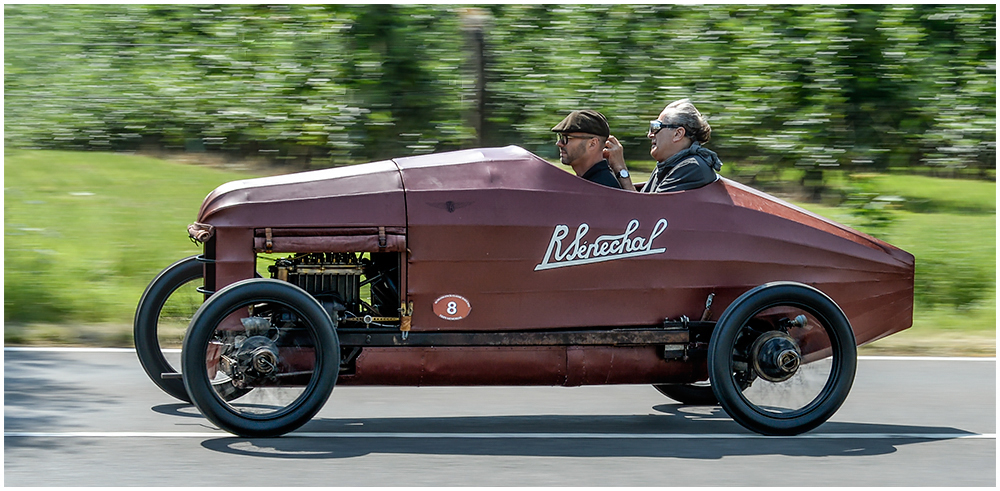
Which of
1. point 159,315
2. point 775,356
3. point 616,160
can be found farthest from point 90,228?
point 775,356

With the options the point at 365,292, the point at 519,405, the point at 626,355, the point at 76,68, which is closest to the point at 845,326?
the point at 626,355

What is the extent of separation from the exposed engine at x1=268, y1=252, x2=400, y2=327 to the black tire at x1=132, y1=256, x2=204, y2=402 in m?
0.84

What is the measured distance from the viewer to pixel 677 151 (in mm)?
6328

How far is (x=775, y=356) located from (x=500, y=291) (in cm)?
139

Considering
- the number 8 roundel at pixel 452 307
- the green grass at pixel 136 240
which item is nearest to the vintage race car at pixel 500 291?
the number 8 roundel at pixel 452 307

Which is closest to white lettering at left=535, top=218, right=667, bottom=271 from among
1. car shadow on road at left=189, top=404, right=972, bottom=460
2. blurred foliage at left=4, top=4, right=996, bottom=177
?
car shadow on road at left=189, top=404, right=972, bottom=460

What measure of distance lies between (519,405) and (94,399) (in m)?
2.35

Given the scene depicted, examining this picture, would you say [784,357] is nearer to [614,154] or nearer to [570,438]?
[570,438]

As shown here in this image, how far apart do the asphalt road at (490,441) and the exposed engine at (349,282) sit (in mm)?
589

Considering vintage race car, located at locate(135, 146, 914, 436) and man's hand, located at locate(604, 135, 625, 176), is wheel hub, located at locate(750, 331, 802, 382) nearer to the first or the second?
vintage race car, located at locate(135, 146, 914, 436)

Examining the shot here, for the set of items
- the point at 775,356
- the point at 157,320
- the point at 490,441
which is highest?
the point at 775,356

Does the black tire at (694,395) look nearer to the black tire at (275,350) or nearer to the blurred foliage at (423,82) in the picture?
the black tire at (275,350)

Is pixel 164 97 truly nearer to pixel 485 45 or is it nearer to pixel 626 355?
pixel 485 45

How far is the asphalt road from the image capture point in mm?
5109
